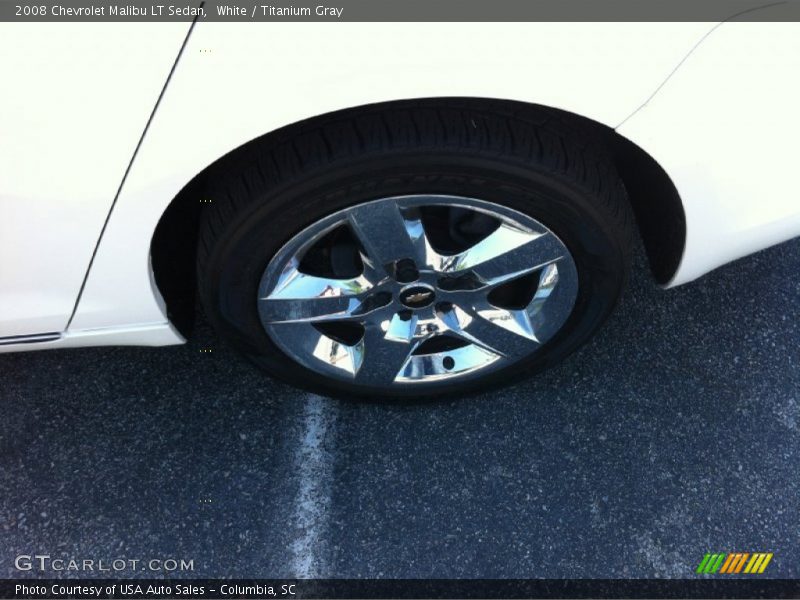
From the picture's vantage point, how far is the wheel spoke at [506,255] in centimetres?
148

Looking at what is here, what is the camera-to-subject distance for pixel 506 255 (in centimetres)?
153

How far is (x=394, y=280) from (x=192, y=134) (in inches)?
21.9

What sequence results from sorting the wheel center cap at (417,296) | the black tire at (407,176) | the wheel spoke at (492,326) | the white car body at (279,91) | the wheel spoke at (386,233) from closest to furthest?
the white car body at (279,91)
the black tire at (407,176)
the wheel spoke at (386,233)
the wheel center cap at (417,296)
the wheel spoke at (492,326)

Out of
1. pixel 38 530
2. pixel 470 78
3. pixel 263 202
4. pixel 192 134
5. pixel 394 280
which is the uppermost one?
pixel 470 78

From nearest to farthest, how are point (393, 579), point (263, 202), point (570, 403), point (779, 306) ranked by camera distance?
point (263, 202) → point (393, 579) → point (570, 403) → point (779, 306)

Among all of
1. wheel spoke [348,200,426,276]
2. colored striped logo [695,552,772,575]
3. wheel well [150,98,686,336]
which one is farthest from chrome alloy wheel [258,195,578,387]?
colored striped logo [695,552,772,575]

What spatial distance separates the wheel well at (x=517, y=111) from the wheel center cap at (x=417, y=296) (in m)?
0.45

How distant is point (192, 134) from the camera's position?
117 centimetres

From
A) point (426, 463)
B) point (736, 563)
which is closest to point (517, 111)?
point (426, 463)

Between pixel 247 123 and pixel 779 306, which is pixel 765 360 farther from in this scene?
pixel 247 123

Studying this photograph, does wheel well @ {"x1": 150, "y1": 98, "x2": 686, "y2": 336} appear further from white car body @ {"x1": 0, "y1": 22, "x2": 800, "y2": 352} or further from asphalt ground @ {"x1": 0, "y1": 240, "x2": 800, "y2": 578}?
asphalt ground @ {"x1": 0, "y1": 240, "x2": 800, "y2": 578}

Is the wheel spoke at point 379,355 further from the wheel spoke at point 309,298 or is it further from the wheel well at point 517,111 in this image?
the wheel well at point 517,111

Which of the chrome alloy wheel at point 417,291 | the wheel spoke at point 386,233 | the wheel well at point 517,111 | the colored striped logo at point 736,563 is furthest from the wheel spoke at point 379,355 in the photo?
the colored striped logo at point 736,563

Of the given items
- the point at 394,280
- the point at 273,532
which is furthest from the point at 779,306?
the point at 273,532
